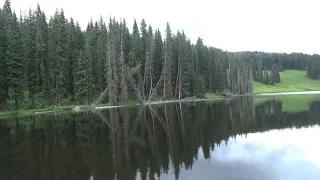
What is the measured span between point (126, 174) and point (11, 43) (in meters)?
67.6

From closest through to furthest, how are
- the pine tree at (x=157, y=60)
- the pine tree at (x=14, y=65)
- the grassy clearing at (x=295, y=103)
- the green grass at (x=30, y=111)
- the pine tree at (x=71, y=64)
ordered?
the grassy clearing at (x=295, y=103) < the green grass at (x=30, y=111) < the pine tree at (x=14, y=65) < the pine tree at (x=71, y=64) < the pine tree at (x=157, y=60)

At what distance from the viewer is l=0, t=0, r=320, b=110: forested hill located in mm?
75375

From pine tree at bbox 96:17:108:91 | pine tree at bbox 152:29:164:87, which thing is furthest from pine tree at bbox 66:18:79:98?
pine tree at bbox 152:29:164:87

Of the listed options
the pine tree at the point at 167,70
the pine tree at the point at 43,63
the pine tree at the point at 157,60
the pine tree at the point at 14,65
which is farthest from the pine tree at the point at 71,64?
the pine tree at the point at 167,70

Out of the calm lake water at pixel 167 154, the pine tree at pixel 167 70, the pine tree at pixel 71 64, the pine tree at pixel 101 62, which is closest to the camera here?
the calm lake water at pixel 167 154

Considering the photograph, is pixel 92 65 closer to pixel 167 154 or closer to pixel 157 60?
pixel 157 60

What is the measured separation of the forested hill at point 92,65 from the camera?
75375 millimetres

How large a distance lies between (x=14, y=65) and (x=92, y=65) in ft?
88.1

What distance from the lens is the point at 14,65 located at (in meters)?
72.0

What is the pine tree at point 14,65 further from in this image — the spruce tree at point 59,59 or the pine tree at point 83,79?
the pine tree at point 83,79

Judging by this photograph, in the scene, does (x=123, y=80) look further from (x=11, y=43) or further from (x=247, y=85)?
(x=247, y=85)

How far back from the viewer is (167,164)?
19.7 metres

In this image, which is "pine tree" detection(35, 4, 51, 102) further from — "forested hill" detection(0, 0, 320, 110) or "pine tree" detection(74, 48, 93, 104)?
"pine tree" detection(74, 48, 93, 104)

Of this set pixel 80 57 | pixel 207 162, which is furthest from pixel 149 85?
pixel 207 162
